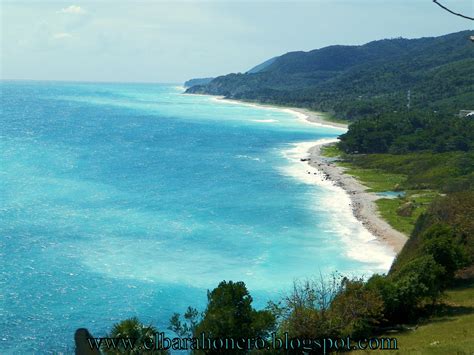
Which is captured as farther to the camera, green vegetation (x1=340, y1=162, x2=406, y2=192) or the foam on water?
green vegetation (x1=340, y1=162, x2=406, y2=192)

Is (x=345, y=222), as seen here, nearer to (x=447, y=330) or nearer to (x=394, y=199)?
(x=394, y=199)

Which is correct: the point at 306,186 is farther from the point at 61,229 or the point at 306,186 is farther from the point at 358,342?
the point at 358,342

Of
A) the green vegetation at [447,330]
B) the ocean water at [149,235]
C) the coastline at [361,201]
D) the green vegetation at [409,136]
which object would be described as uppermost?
the green vegetation at [409,136]

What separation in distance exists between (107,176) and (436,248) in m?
78.3

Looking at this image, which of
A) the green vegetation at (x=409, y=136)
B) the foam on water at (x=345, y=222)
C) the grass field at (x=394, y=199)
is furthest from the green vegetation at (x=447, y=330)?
the green vegetation at (x=409, y=136)

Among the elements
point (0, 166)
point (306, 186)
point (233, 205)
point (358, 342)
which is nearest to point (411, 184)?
point (306, 186)

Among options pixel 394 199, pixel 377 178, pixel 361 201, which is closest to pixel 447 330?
pixel 361 201

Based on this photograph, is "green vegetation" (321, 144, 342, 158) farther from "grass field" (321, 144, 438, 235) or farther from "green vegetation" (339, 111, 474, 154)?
"grass field" (321, 144, 438, 235)

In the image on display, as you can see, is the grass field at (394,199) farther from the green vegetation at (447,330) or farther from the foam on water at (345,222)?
the green vegetation at (447,330)

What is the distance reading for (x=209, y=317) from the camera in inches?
1063

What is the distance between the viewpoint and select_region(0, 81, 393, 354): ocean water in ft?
155

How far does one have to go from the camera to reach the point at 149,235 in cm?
6800

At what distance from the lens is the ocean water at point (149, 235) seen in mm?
47281

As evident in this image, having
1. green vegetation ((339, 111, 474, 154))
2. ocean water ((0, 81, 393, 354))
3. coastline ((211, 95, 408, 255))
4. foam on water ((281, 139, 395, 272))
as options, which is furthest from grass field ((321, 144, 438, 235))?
green vegetation ((339, 111, 474, 154))
